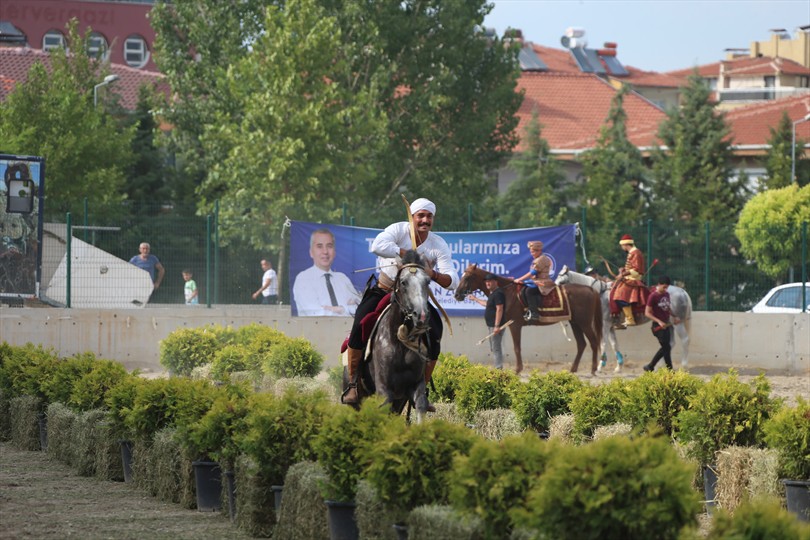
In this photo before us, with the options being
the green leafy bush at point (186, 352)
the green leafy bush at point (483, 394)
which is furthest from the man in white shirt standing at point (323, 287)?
the green leafy bush at point (483, 394)

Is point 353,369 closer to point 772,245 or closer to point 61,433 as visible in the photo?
point 61,433

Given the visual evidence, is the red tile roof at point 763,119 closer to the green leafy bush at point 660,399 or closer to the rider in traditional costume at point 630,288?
the rider in traditional costume at point 630,288

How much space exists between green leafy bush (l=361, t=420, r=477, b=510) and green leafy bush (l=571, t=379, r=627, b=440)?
4739 millimetres

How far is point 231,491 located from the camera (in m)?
11.1

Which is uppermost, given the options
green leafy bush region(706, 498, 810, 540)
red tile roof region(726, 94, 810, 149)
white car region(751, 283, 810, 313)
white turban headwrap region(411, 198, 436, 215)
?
red tile roof region(726, 94, 810, 149)

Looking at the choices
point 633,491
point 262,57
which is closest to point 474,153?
point 262,57

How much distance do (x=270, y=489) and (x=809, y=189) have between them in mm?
36755

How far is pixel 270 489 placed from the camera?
10.4m

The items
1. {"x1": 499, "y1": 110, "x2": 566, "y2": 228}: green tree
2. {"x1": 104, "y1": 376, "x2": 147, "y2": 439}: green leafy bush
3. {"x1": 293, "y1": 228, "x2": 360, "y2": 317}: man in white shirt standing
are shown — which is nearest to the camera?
{"x1": 104, "y1": 376, "x2": 147, "y2": 439}: green leafy bush

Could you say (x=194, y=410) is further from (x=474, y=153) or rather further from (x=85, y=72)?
(x=474, y=153)

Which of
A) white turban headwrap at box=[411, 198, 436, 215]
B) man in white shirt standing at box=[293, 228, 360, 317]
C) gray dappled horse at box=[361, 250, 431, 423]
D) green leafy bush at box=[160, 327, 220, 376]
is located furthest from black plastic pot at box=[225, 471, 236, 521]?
man in white shirt standing at box=[293, 228, 360, 317]

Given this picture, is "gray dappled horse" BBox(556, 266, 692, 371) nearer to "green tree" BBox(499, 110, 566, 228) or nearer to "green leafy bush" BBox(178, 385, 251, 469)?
"green leafy bush" BBox(178, 385, 251, 469)

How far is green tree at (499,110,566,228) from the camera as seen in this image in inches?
2147

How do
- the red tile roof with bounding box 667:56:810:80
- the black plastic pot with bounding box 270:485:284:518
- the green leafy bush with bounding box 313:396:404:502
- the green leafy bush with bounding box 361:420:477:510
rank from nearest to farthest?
the green leafy bush with bounding box 361:420:477:510
the green leafy bush with bounding box 313:396:404:502
the black plastic pot with bounding box 270:485:284:518
the red tile roof with bounding box 667:56:810:80
